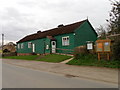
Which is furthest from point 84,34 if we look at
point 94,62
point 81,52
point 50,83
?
point 50,83

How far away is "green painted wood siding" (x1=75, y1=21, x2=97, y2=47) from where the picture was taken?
24172 millimetres

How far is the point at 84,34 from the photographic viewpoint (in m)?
25.4

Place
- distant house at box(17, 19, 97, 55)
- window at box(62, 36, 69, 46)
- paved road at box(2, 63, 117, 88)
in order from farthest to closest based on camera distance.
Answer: window at box(62, 36, 69, 46)
distant house at box(17, 19, 97, 55)
paved road at box(2, 63, 117, 88)

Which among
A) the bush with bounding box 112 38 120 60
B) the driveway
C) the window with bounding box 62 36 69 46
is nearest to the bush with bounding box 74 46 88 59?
the driveway

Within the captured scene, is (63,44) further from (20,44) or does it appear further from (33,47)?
(20,44)

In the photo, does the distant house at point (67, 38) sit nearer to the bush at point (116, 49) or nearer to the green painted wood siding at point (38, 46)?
the green painted wood siding at point (38, 46)

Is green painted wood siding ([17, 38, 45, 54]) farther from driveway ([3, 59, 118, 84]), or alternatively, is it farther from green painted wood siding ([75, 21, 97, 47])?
driveway ([3, 59, 118, 84])

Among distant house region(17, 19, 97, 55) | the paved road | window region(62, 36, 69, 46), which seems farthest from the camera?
window region(62, 36, 69, 46)

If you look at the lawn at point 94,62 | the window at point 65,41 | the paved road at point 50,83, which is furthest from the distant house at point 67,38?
the paved road at point 50,83

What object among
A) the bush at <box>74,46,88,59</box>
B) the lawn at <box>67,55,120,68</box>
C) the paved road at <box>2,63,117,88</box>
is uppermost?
the bush at <box>74,46,88,59</box>

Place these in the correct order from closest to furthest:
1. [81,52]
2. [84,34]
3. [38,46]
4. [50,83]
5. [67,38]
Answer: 1. [50,83]
2. [81,52]
3. [67,38]
4. [84,34]
5. [38,46]

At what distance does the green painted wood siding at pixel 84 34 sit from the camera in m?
24.2

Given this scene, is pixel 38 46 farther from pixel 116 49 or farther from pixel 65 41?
pixel 116 49

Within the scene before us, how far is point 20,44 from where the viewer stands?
40.8 m
